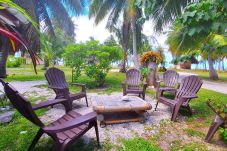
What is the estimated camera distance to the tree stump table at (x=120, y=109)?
4574 mm

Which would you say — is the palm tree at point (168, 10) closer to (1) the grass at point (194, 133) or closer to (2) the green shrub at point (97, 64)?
(2) the green shrub at point (97, 64)

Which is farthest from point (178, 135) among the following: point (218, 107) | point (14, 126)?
point (14, 126)

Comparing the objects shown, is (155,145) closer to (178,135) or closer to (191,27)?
(178,135)

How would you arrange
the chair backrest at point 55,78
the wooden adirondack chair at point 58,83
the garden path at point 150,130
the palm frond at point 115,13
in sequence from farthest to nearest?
the palm frond at point 115,13 < the chair backrest at point 55,78 < the wooden adirondack chair at point 58,83 < the garden path at point 150,130

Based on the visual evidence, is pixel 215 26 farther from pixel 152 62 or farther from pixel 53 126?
pixel 152 62

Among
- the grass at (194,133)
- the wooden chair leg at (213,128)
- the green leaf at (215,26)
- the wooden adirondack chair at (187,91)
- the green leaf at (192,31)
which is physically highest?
the green leaf at (215,26)

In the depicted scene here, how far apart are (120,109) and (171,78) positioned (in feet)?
12.5

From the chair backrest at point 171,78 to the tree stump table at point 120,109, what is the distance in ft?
9.39

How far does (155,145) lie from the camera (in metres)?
3.78

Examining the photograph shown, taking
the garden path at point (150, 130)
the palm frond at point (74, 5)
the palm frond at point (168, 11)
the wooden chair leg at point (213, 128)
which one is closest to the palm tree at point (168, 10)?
the palm frond at point (168, 11)

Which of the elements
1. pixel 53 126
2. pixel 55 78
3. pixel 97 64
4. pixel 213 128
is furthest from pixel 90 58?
pixel 53 126

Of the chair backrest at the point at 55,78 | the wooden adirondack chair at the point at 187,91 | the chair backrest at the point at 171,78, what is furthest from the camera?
the chair backrest at the point at 171,78

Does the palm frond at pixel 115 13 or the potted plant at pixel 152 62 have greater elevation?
the palm frond at pixel 115 13

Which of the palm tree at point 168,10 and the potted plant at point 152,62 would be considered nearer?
the palm tree at point 168,10
